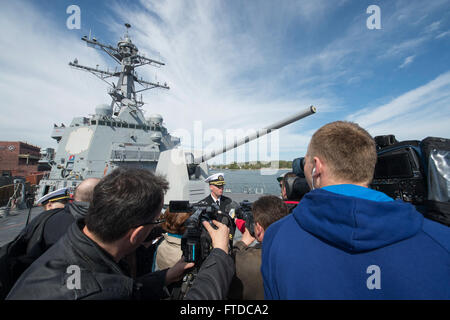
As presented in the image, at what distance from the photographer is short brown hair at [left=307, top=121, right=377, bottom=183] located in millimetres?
909

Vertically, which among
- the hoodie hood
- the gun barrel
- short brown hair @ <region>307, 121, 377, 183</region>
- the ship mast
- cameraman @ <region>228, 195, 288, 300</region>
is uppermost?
the ship mast

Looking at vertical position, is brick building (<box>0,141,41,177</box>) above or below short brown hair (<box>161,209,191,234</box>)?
above

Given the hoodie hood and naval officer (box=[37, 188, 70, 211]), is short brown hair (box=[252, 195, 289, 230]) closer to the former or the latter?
the hoodie hood

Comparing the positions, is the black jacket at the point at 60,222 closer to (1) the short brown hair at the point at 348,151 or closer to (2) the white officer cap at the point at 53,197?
(2) the white officer cap at the point at 53,197

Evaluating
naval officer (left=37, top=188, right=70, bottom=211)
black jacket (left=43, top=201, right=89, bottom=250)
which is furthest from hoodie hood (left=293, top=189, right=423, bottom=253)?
naval officer (left=37, top=188, right=70, bottom=211)

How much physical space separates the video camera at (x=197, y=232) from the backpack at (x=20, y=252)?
43.7 inches

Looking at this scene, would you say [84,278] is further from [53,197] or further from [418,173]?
[53,197]

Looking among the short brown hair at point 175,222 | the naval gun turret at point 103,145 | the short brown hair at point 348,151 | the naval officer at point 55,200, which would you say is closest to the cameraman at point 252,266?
the short brown hair at point 175,222

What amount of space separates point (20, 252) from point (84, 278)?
131cm

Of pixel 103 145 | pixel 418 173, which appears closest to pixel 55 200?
pixel 418 173

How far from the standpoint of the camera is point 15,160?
85.6 ft

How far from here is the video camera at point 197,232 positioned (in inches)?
50.9

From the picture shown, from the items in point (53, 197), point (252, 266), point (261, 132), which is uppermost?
point (261, 132)

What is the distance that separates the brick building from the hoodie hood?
3549 cm
